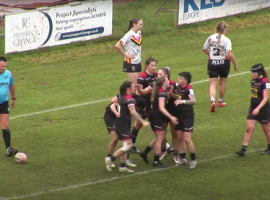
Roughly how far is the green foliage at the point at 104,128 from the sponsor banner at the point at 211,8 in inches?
12.8

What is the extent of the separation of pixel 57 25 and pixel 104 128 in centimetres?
748

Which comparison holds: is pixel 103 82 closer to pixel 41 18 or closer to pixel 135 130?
pixel 41 18

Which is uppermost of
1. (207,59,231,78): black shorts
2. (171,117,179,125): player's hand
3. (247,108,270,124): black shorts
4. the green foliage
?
(207,59,231,78): black shorts

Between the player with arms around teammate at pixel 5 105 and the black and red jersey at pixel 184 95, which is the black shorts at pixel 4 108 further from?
the black and red jersey at pixel 184 95

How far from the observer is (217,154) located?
43.2 feet

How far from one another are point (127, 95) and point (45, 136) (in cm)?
336

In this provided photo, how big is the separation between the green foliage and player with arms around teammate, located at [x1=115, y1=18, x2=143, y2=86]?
143 cm

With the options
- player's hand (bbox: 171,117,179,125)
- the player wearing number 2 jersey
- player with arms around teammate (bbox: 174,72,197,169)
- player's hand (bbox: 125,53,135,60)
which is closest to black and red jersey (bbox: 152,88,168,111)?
player with arms around teammate (bbox: 174,72,197,169)

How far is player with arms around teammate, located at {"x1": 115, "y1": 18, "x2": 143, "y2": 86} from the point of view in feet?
50.5

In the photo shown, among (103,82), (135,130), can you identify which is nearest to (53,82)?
(103,82)

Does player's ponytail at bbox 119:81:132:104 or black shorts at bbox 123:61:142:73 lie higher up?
player's ponytail at bbox 119:81:132:104

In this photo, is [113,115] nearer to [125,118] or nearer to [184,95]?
[125,118]

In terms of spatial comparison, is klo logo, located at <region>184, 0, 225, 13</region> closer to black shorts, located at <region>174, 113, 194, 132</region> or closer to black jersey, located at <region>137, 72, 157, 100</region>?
black jersey, located at <region>137, 72, 157, 100</region>

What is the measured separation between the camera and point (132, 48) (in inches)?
615
